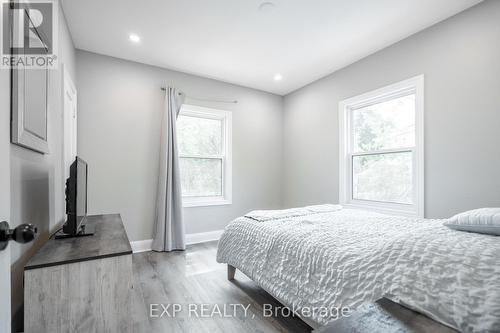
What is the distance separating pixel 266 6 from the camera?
2168mm

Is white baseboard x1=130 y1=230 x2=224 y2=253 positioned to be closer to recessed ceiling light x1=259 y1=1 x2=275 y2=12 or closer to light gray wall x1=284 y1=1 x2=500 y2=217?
light gray wall x1=284 y1=1 x2=500 y2=217

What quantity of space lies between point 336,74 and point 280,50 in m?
1.05

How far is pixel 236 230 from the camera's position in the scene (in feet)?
7.39

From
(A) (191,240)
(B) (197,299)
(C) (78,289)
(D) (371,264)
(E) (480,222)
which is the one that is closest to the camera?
(C) (78,289)

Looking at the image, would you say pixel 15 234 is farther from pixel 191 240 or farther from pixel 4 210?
pixel 191 240

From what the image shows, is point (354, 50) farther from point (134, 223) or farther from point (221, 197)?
point (134, 223)

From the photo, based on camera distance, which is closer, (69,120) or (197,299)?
(197,299)

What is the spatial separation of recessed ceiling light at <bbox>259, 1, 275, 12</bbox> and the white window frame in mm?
1662

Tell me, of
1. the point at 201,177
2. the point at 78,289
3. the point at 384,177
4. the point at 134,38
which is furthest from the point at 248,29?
the point at 78,289

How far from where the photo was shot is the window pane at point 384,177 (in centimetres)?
277

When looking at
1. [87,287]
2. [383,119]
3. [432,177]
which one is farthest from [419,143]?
[87,287]

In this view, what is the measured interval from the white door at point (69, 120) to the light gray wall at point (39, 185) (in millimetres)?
202

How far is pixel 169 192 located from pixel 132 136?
909 millimetres

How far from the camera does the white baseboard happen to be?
3227 mm
